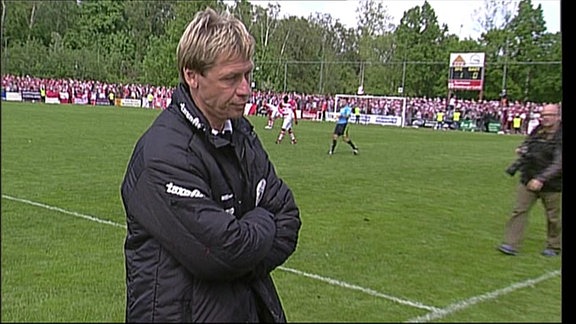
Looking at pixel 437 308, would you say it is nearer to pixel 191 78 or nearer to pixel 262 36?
pixel 262 36

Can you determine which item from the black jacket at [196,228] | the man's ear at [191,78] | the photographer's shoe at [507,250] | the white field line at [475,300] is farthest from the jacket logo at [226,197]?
the photographer's shoe at [507,250]

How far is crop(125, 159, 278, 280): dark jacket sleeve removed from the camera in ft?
3.46

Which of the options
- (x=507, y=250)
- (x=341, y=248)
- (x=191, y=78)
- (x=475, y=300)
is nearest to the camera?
(x=191, y=78)

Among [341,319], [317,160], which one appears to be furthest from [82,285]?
[317,160]

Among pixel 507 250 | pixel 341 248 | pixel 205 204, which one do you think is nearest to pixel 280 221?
pixel 205 204

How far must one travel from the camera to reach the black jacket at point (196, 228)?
3.47ft

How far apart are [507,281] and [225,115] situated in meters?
3.04

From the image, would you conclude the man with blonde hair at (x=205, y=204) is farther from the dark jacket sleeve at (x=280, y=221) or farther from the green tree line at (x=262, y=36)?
the green tree line at (x=262, y=36)

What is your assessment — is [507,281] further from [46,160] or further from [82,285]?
[46,160]

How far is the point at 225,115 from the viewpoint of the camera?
1164 millimetres

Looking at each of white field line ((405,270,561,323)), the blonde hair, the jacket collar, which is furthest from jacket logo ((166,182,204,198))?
white field line ((405,270,561,323))

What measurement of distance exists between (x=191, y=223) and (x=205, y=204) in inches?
1.5

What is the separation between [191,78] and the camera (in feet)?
3.84

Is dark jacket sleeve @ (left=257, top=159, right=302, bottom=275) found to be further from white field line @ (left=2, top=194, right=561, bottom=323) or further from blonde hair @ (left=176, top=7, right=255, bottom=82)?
white field line @ (left=2, top=194, right=561, bottom=323)
